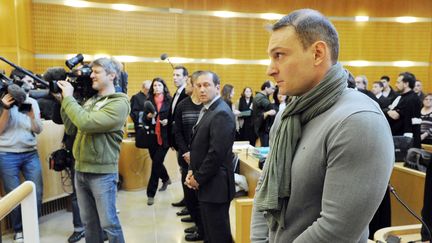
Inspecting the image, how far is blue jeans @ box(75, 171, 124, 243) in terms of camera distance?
2184mm

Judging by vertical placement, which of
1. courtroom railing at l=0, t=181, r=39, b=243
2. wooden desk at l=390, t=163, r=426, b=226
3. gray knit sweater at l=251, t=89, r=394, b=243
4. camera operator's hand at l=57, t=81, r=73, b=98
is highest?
camera operator's hand at l=57, t=81, r=73, b=98

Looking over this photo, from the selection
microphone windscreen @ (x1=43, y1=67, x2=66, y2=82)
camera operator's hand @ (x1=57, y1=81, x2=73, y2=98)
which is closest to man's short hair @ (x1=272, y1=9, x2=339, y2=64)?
camera operator's hand @ (x1=57, y1=81, x2=73, y2=98)

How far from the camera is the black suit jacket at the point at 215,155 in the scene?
7.59 ft

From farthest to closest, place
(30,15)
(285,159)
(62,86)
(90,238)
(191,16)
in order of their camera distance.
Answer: (191,16)
(30,15)
(90,238)
(62,86)
(285,159)

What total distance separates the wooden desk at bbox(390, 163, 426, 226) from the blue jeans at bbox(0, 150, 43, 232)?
3371 millimetres

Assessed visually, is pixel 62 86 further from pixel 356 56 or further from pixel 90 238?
pixel 356 56

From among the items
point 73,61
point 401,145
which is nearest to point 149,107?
point 73,61

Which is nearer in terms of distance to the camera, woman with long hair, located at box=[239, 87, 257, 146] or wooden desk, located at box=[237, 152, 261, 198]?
wooden desk, located at box=[237, 152, 261, 198]

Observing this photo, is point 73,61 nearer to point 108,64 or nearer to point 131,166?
point 108,64

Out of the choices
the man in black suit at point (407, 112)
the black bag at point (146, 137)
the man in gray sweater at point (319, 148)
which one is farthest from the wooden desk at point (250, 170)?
the man in black suit at point (407, 112)

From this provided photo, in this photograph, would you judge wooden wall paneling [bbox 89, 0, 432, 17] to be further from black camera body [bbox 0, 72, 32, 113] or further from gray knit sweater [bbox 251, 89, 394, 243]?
gray knit sweater [bbox 251, 89, 394, 243]

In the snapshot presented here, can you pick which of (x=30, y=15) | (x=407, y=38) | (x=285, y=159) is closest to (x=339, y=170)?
(x=285, y=159)

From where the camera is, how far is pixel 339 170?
800 mm

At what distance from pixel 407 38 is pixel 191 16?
19.5 ft
